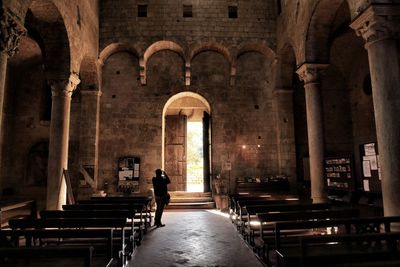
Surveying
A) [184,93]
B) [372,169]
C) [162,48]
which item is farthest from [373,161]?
Answer: [162,48]

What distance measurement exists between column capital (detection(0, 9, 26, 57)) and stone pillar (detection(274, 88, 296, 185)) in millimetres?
10531

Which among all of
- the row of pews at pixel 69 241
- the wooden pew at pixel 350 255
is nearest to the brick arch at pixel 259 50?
the row of pews at pixel 69 241

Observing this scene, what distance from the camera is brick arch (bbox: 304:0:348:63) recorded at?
9.15m

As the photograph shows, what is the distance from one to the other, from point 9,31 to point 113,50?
25.3ft

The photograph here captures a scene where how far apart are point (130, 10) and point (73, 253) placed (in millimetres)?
12788

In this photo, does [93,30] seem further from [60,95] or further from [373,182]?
[373,182]

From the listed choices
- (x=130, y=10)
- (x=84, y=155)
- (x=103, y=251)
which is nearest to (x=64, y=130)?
(x=84, y=155)

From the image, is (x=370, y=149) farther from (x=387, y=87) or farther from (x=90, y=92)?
(x=90, y=92)

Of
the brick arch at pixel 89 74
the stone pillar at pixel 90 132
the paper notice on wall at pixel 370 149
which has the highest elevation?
the brick arch at pixel 89 74

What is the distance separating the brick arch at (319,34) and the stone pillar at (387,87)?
10.4 feet

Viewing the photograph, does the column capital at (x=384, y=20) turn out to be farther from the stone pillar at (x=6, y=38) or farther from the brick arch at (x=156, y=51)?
the brick arch at (x=156, y=51)

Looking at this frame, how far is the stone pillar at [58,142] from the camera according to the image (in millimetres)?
8930

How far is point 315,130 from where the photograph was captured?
9.61 metres

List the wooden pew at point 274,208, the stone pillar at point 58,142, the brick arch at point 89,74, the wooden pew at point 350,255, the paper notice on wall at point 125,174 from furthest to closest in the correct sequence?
the paper notice on wall at point 125,174, the brick arch at point 89,74, the stone pillar at point 58,142, the wooden pew at point 274,208, the wooden pew at point 350,255
